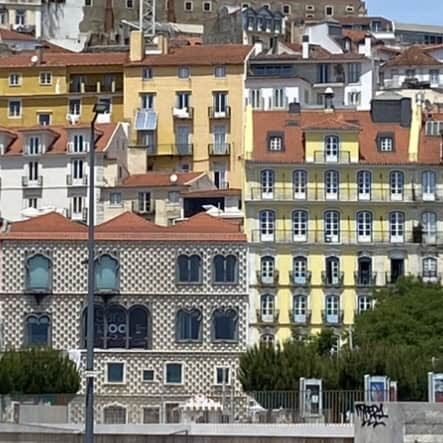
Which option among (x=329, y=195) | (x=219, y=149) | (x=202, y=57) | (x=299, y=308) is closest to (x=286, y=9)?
(x=202, y=57)

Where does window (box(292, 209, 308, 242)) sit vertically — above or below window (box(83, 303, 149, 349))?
above

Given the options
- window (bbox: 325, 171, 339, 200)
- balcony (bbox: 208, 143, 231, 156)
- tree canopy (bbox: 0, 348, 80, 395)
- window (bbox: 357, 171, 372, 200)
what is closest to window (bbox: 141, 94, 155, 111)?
balcony (bbox: 208, 143, 231, 156)

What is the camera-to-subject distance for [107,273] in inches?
3583

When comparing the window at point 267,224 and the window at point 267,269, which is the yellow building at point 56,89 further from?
the window at point 267,269

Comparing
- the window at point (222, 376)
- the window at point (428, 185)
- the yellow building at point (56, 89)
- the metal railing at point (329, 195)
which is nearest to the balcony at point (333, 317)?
the metal railing at point (329, 195)

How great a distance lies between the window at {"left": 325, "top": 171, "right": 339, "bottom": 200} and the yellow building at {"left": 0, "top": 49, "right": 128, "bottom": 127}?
2398 centimetres

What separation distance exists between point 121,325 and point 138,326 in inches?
30.2

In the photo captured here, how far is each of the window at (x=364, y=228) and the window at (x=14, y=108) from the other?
98.3 feet

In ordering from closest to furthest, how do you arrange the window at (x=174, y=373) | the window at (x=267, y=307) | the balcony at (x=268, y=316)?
the window at (x=174, y=373), the balcony at (x=268, y=316), the window at (x=267, y=307)

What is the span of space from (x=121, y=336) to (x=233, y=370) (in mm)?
5106

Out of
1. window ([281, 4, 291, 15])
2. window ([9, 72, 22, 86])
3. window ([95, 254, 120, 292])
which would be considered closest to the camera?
window ([95, 254, 120, 292])

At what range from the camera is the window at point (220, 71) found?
119 m

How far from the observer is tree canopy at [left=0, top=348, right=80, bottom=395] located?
74750 millimetres

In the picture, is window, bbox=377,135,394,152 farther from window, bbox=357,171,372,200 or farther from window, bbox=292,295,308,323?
window, bbox=292,295,308,323
